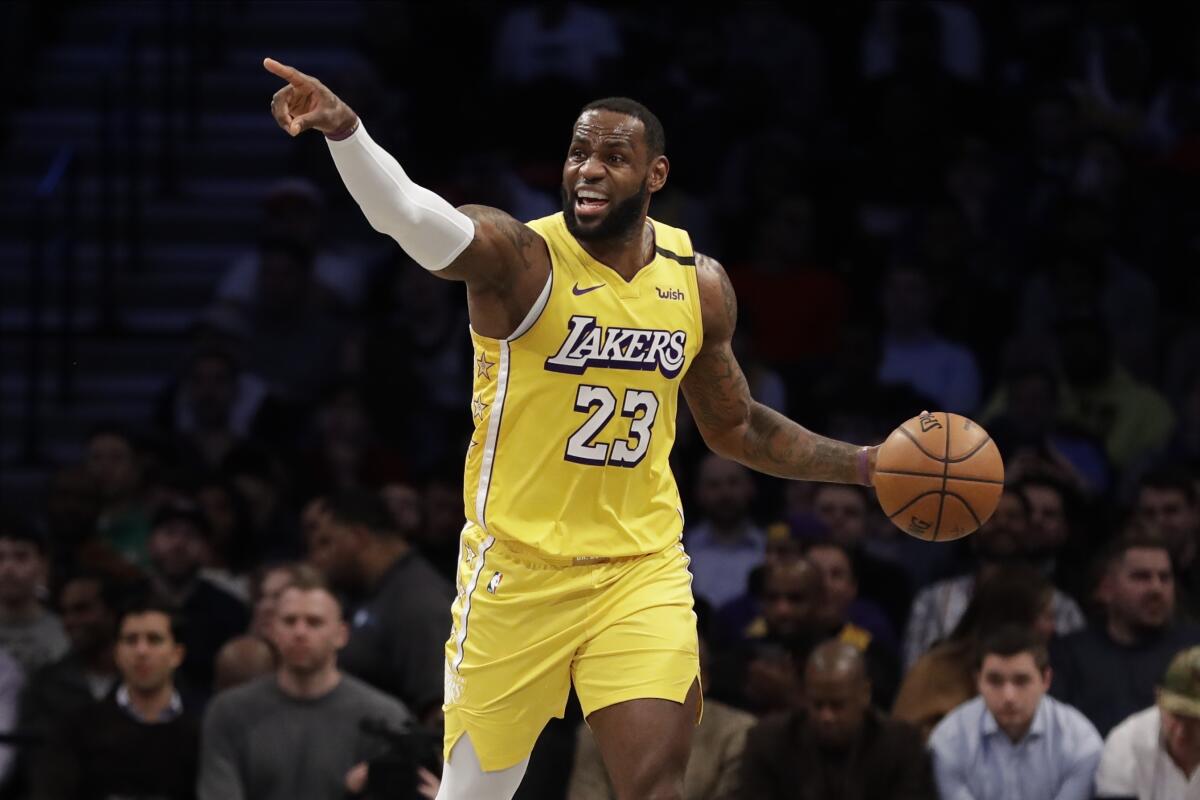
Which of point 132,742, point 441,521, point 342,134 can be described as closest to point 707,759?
point 132,742

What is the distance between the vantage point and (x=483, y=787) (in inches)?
230

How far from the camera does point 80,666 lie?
922 cm

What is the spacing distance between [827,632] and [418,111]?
18.4ft

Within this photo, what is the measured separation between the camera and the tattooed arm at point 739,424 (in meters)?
6.08

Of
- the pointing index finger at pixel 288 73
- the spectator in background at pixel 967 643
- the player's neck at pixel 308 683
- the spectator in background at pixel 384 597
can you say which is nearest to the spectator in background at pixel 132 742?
the player's neck at pixel 308 683

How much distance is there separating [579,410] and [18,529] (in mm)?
4786

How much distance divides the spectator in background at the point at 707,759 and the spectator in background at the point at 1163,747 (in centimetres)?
140

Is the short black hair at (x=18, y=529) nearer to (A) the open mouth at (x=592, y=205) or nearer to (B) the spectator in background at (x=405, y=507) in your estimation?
(B) the spectator in background at (x=405, y=507)

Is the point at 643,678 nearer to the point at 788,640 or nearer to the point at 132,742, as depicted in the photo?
the point at 788,640

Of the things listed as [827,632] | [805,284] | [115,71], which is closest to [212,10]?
[115,71]

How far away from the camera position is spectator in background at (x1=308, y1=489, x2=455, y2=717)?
8781 mm

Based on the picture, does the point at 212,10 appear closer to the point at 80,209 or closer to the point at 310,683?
the point at 80,209

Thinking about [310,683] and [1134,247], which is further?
[1134,247]

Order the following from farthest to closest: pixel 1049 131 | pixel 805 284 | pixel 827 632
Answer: pixel 1049 131 → pixel 805 284 → pixel 827 632
